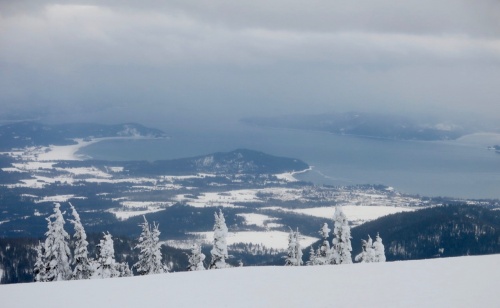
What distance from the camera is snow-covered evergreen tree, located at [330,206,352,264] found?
26875 millimetres

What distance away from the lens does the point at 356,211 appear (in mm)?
118625

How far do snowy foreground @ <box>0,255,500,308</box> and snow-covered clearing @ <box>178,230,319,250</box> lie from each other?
228ft

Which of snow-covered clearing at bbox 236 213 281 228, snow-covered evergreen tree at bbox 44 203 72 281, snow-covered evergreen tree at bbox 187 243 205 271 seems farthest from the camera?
snow-covered clearing at bbox 236 213 281 228

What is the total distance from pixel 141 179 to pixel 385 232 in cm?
12407

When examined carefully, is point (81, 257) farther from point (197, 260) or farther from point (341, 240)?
point (341, 240)

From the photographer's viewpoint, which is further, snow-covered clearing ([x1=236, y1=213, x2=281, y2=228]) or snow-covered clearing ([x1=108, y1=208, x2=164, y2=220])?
snow-covered clearing ([x1=108, y1=208, x2=164, y2=220])

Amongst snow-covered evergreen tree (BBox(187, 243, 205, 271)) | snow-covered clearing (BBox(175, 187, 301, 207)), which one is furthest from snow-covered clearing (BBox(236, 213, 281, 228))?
snow-covered evergreen tree (BBox(187, 243, 205, 271))

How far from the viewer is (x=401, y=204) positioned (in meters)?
132

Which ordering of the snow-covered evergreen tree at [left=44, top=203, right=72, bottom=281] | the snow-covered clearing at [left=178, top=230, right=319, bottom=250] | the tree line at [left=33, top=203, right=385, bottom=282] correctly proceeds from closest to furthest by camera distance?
the snow-covered evergreen tree at [left=44, top=203, right=72, bottom=281]
the tree line at [left=33, top=203, right=385, bottom=282]
the snow-covered clearing at [left=178, top=230, right=319, bottom=250]

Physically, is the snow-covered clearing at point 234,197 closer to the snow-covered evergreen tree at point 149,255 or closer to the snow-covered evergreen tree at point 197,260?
the snow-covered evergreen tree at point 149,255

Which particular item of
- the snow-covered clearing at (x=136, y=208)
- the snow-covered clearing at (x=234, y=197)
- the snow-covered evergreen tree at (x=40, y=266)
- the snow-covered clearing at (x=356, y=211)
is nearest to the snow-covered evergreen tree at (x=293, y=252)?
the snow-covered evergreen tree at (x=40, y=266)

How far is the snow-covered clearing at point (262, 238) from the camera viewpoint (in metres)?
89.3

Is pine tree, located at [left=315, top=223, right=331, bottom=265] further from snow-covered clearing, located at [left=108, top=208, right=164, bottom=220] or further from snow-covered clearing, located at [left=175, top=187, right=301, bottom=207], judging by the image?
snow-covered clearing, located at [left=175, top=187, right=301, bottom=207]

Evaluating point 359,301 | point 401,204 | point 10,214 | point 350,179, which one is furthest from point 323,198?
point 359,301
